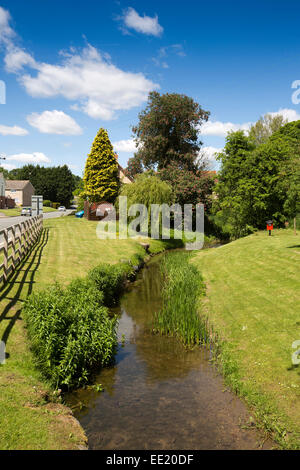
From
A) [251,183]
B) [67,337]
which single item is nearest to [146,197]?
[251,183]

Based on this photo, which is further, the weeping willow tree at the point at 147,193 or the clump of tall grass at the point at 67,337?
the weeping willow tree at the point at 147,193

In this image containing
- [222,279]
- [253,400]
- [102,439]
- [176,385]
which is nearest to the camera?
[102,439]

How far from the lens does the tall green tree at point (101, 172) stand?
49.2 meters

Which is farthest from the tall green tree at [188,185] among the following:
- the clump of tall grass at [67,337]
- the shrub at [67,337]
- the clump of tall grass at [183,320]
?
the shrub at [67,337]

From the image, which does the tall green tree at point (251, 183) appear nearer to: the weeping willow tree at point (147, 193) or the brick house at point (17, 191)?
the weeping willow tree at point (147, 193)

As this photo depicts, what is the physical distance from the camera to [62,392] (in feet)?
27.4

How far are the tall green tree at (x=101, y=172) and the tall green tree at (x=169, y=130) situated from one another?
487 centimetres

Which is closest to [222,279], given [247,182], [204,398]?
[204,398]

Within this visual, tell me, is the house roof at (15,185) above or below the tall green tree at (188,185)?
above

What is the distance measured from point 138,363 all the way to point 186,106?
45180mm

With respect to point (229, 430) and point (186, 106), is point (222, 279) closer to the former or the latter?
point (229, 430)

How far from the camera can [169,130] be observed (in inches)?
1960

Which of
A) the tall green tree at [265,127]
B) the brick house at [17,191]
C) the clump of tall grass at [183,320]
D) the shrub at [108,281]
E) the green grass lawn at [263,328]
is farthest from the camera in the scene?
the brick house at [17,191]

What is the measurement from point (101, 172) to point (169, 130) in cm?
1220
